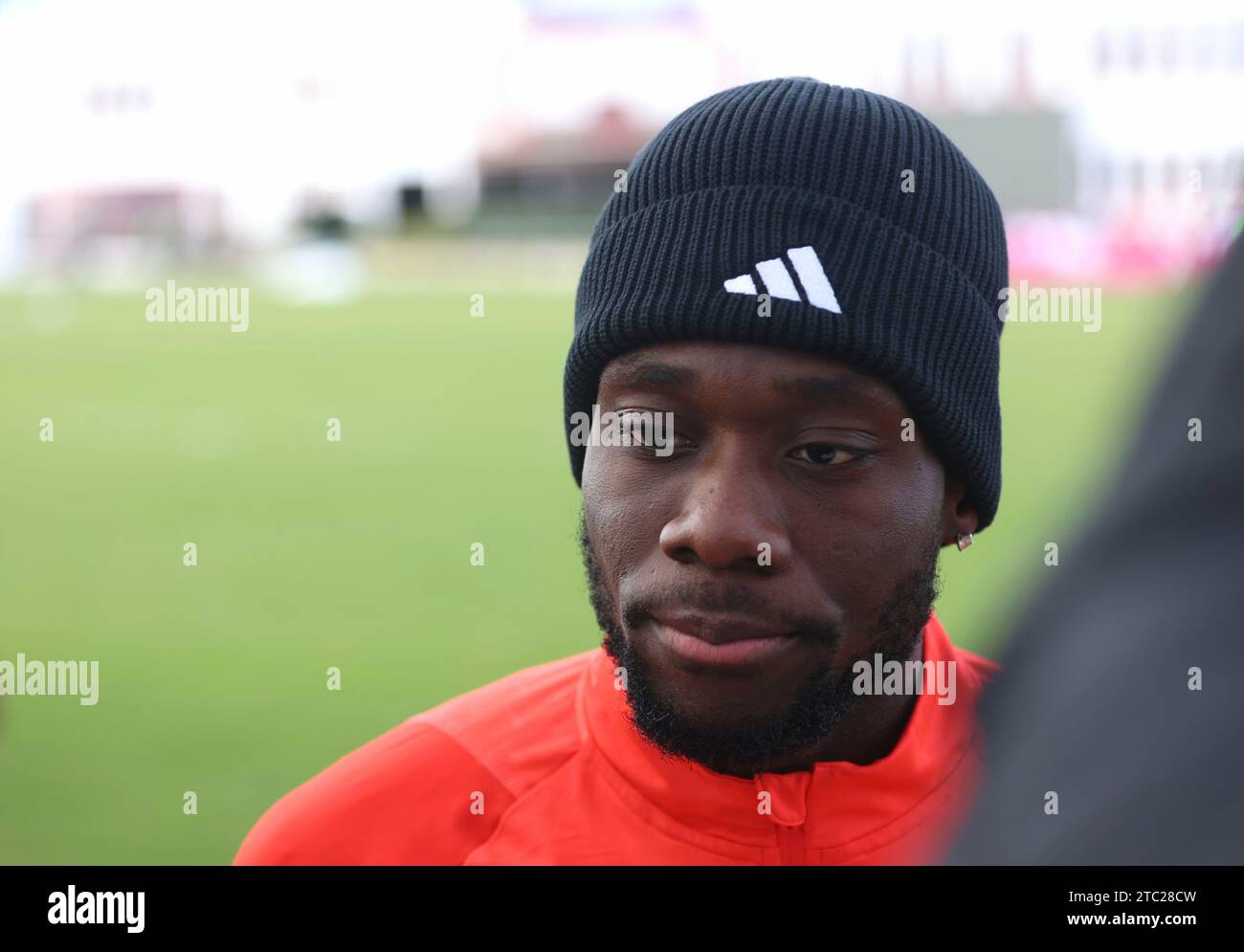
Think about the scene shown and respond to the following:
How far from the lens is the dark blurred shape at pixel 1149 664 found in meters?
0.46

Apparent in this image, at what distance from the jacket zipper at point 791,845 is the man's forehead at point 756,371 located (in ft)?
1.94

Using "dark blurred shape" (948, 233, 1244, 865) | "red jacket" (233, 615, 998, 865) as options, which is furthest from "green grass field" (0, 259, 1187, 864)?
"red jacket" (233, 615, 998, 865)

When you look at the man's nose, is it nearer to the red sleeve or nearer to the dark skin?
the dark skin

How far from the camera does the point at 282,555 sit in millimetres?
9070

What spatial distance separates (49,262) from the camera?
52.0m

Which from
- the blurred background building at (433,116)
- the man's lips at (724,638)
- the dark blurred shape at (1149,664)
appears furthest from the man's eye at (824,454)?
the blurred background building at (433,116)

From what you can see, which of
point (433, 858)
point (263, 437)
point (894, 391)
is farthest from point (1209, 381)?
point (263, 437)

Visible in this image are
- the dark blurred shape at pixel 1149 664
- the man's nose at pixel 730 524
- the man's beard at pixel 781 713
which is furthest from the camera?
the man's beard at pixel 781 713

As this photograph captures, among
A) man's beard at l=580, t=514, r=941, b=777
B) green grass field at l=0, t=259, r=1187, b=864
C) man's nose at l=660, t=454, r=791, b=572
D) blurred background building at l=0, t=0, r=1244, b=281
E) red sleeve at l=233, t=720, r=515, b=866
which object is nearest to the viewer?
man's nose at l=660, t=454, r=791, b=572

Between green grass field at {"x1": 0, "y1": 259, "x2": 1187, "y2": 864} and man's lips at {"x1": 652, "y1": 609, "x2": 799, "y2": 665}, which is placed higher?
man's lips at {"x1": 652, "y1": 609, "x2": 799, "y2": 665}

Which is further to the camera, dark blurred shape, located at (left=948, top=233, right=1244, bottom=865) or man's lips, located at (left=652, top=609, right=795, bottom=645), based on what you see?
man's lips, located at (left=652, top=609, right=795, bottom=645)

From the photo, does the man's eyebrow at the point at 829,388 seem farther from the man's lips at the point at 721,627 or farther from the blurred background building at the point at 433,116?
the blurred background building at the point at 433,116

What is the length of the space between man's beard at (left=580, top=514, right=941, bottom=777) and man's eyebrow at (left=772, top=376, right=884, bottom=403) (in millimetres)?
243

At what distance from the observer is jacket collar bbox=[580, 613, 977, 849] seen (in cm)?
192
